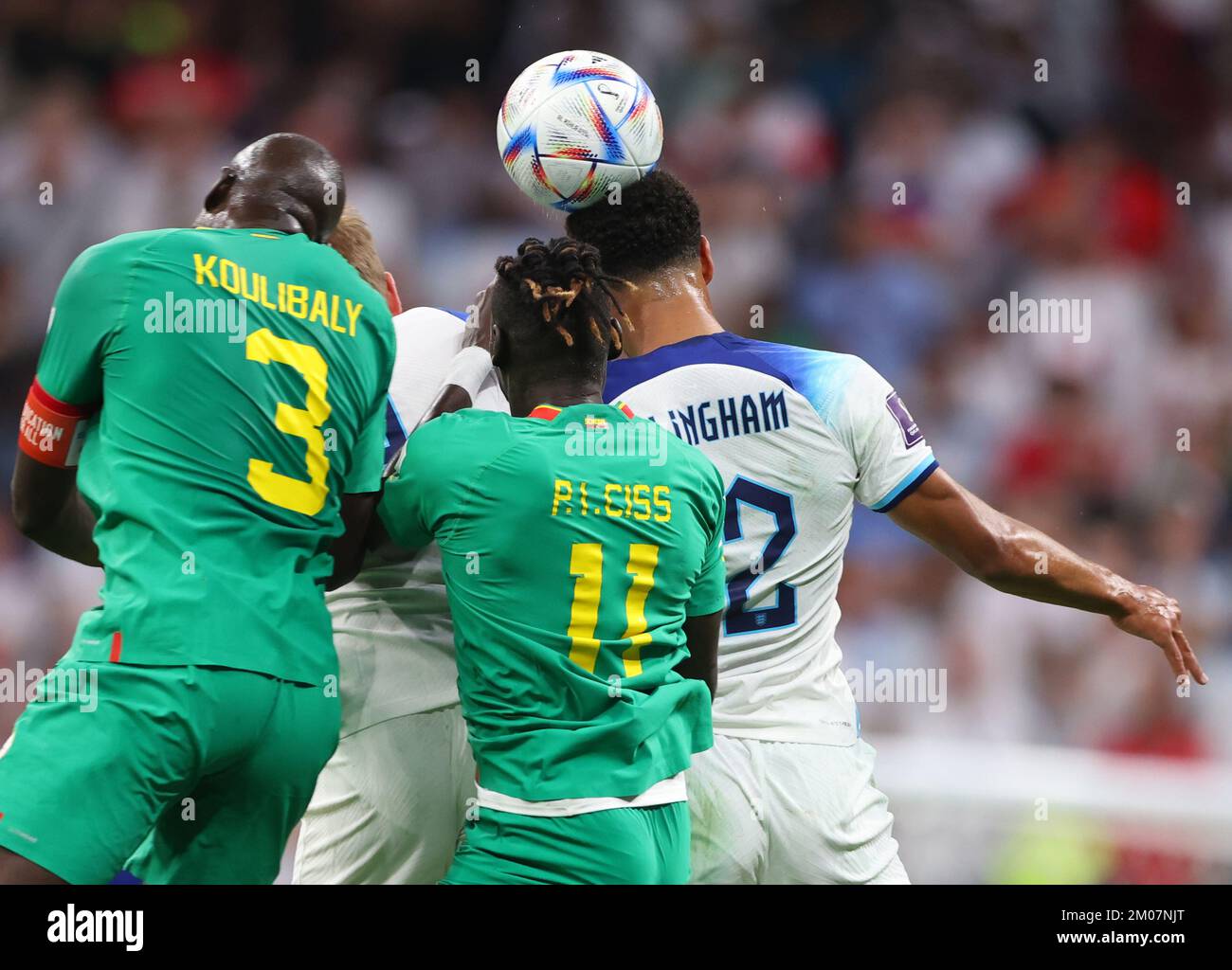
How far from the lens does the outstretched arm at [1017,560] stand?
12.7ft

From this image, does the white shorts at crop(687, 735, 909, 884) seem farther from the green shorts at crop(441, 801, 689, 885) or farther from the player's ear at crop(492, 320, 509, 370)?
the player's ear at crop(492, 320, 509, 370)

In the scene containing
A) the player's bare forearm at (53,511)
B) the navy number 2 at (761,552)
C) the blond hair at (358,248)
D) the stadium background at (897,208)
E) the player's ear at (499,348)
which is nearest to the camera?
the player's bare forearm at (53,511)

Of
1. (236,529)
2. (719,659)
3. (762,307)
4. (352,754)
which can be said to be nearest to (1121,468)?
(762,307)

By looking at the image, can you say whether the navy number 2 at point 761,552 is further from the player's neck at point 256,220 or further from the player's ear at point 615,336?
the player's neck at point 256,220

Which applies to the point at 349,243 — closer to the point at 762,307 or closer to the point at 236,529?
the point at 236,529

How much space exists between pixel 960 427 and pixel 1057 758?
97.2 inches

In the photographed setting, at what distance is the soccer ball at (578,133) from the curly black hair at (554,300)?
0.71 m

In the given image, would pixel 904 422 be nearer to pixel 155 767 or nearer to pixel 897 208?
pixel 155 767

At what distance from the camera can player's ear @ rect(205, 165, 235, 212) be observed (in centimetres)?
341

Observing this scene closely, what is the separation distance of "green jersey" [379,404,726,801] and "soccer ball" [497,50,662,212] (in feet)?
3.26

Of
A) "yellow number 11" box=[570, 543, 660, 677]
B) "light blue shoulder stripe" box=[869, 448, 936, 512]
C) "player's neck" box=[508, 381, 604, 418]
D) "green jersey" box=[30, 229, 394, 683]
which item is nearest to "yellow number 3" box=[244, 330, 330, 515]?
"green jersey" box=[30, 229, 394, 683]

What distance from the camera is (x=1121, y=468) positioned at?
827 cm

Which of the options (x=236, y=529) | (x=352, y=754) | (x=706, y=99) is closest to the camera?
(x=236, y=529)

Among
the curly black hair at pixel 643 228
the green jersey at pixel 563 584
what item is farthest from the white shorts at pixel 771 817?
the curly black hair at pixel 643 228
